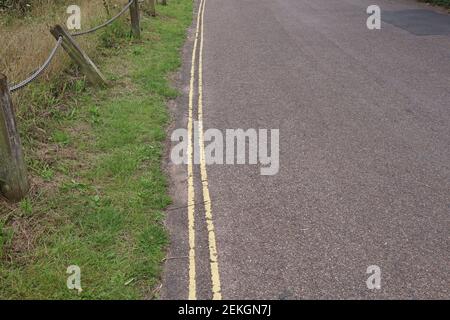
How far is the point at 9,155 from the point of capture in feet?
15.3

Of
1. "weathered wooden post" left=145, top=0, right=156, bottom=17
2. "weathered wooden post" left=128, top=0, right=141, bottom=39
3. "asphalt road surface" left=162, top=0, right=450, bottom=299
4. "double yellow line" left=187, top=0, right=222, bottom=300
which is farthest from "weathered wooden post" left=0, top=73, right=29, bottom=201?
"weathered wooden post" left=145, top=0, right=156, bottom=17

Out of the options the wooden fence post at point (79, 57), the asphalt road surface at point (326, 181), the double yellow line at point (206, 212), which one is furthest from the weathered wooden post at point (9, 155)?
the wooden fence post at point (79, 57)

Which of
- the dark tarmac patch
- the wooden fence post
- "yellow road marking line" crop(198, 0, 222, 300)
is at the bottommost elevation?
"yellow road marking line" crop(198, 0, 222, 300)

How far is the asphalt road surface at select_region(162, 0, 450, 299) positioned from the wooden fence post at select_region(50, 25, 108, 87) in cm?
165

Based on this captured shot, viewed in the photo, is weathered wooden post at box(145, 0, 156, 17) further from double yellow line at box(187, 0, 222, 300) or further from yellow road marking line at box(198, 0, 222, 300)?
yellow road marking line at box(198, 0, 222, 300)

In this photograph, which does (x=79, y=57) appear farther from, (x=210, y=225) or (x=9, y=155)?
(x=210, y=225)

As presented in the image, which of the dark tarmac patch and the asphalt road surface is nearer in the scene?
the asphalt road surface

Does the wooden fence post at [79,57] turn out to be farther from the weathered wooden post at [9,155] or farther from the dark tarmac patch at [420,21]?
the dark tarmac patch at [420,21]

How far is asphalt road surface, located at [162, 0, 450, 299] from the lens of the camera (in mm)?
4285

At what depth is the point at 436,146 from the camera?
6.52m

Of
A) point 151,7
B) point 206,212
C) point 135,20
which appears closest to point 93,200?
point 206,212

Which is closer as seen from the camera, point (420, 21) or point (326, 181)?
point (326, 181)

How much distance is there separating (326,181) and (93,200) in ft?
9.60

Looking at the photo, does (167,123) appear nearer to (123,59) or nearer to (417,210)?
(123,59)
